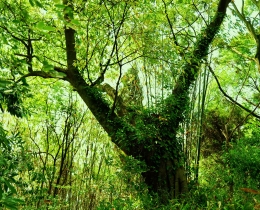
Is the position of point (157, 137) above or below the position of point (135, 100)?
below

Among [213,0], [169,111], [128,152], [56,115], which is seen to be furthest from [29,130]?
[213,0]

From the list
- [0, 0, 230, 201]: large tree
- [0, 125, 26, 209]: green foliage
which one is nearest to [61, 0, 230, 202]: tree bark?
[0, 0, 230, 201]: large tree

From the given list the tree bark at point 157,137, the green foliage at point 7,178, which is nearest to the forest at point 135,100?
the tree bark at point 157,137

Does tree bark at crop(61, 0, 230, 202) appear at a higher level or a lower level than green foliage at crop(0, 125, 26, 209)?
higher

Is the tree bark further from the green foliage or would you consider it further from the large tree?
the green foliage

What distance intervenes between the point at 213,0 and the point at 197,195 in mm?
3499

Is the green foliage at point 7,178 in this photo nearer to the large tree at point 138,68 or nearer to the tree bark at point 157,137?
the large tree at point 138,68

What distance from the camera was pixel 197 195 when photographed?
12.0 feet

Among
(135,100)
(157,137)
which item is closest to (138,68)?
(135,100)

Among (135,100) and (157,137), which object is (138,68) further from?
(157,137)

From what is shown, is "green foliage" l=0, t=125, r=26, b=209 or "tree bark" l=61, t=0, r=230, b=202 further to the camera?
"tree bark" l=61, t=0, r=230, b=202

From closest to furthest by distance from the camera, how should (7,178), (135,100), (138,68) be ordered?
(7,178) < (138,68) < (135,100)

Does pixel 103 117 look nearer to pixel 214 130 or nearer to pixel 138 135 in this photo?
pixel 138 135

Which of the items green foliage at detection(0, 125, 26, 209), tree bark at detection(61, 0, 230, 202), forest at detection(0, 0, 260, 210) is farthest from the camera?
tree bark at detection(61, 0, 230, 202)
